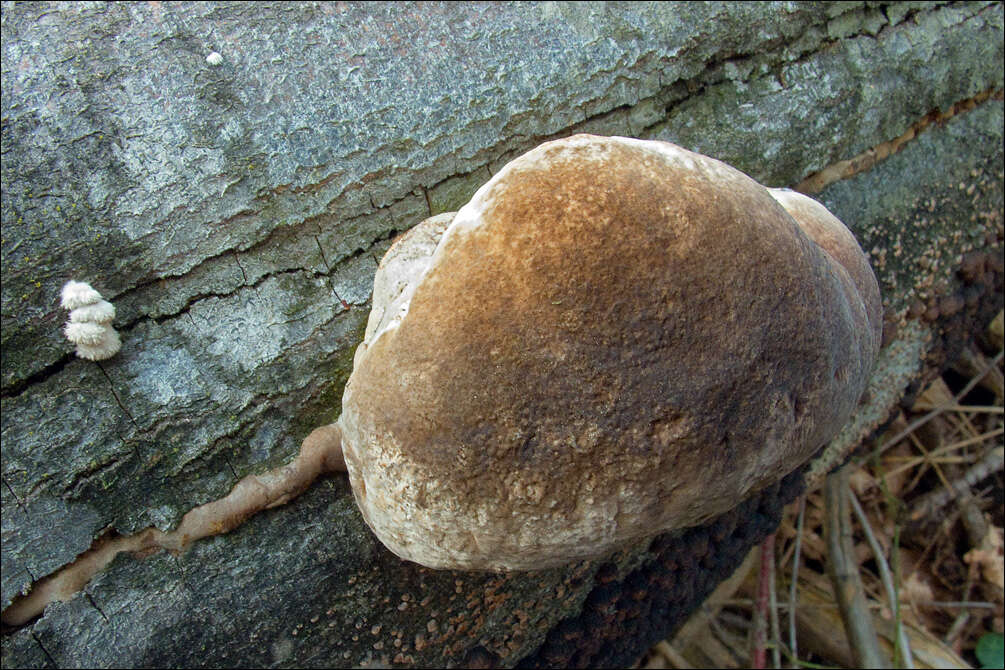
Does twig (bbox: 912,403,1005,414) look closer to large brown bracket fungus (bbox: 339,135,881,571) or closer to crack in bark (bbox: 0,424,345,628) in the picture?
large brown bracket fungus (bbox: 339,135,881,571)

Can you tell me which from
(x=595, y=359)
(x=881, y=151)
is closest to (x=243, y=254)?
(x=595, y=359)

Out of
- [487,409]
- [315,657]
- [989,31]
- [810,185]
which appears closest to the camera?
[487,409]

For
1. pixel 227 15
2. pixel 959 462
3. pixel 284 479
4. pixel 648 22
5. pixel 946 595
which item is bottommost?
pixel 946 595

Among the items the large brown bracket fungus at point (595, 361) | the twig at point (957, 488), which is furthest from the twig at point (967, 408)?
the large brown bracket fungus at point (595, 361)

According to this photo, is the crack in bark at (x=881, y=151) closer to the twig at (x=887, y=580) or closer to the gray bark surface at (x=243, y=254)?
the gray bark surface at (x=243, y=254)

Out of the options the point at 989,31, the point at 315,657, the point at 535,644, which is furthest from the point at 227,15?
the point at 989,31

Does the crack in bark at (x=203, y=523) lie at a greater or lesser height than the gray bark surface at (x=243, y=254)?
lesser

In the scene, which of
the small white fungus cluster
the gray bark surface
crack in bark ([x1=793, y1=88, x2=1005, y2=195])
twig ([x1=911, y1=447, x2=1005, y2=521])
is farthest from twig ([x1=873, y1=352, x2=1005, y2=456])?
the small white fungus cluster

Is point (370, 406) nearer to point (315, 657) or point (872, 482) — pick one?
point (315, 657)
